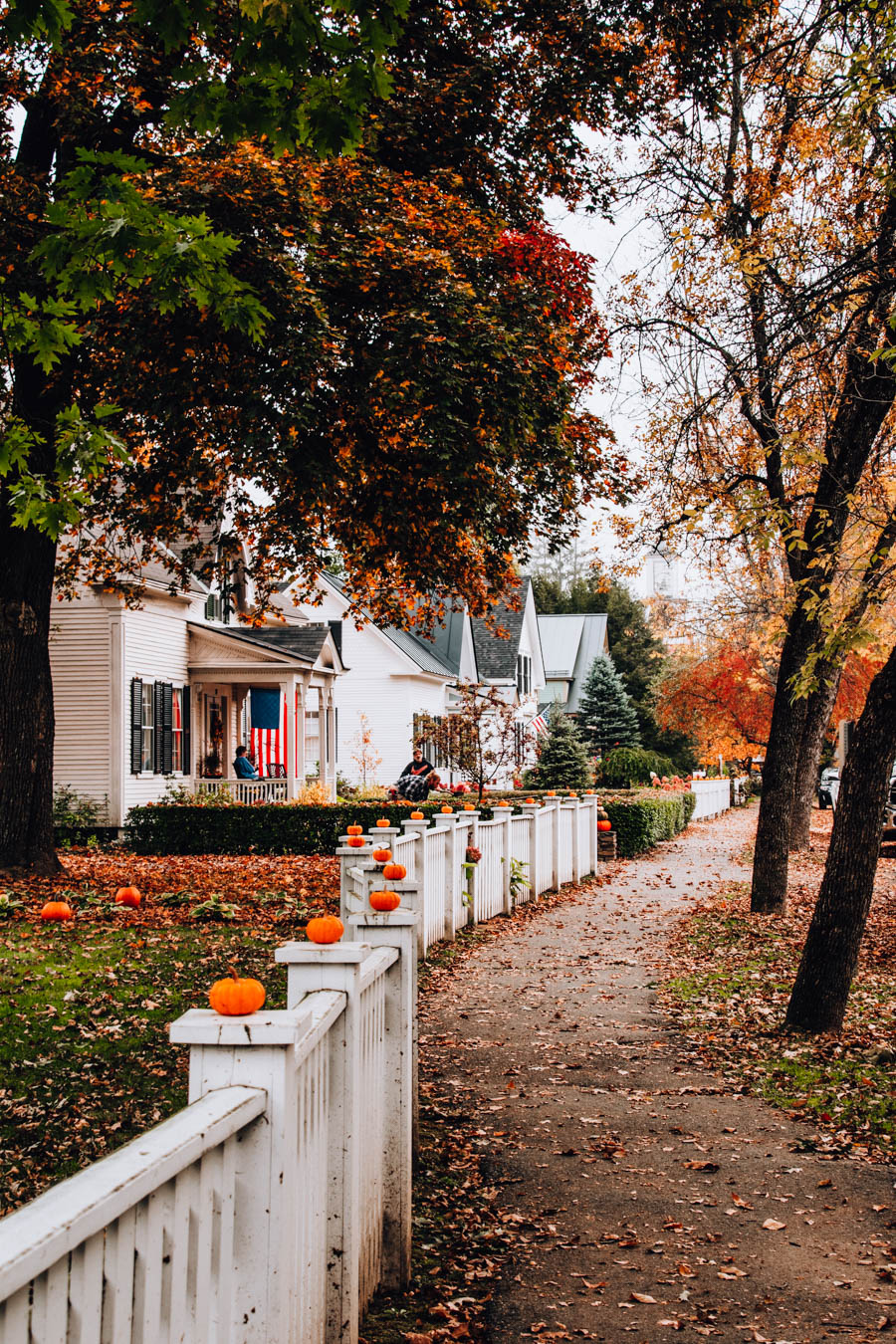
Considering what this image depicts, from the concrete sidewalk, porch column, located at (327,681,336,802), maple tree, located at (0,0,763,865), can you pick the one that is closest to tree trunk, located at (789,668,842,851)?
maple tree, located at (0,0,763,865)

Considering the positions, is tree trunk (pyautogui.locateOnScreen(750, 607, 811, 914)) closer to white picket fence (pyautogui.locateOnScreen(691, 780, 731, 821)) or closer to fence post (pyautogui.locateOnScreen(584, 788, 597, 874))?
fence post (pyautogui.locateOnScreen(584, 788, 597, 874))

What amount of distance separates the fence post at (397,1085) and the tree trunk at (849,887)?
4615 mm

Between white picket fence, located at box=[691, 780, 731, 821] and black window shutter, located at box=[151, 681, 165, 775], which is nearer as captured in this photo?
black window shutter, located at box=[151, 681, 165, 775]

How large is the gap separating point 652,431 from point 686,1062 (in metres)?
7.91

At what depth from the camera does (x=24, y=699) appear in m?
14.5

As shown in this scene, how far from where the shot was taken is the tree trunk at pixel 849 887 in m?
8.51

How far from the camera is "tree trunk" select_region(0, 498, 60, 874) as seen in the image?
1425 cm

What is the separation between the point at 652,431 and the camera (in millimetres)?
13875

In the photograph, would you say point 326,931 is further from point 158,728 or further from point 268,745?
point 268,745

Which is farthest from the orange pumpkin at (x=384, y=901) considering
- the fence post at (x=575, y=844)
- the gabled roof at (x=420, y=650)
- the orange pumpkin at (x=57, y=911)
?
the gabled roof at (x=420, y=650)

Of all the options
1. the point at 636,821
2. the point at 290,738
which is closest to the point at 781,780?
the point at 636,821

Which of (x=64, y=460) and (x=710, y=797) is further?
(x=710, y=797)

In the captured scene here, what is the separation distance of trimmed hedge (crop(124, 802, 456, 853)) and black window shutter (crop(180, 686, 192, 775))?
4244 millimetres

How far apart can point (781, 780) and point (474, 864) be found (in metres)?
3.88
